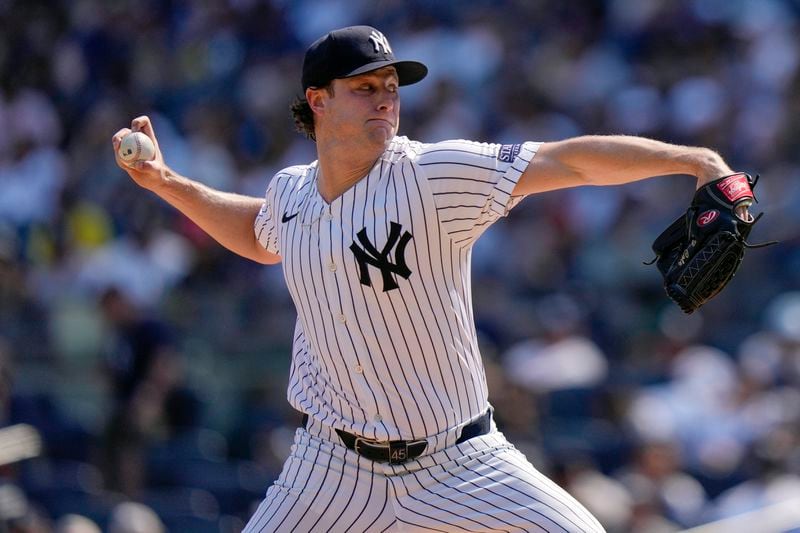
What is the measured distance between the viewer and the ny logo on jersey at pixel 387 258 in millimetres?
3871

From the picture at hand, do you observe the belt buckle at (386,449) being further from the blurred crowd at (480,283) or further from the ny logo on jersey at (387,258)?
the blurred crowd at (480,283)

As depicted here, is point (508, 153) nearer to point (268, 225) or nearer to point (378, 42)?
point (378, 42)

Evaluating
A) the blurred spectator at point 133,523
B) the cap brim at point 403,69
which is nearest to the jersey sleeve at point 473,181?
the cap brim at point 403,69

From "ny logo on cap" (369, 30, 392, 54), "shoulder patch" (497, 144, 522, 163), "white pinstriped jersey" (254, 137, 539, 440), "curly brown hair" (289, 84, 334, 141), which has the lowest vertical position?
"white pinstriped jersey" (254, 137, 539, 440)

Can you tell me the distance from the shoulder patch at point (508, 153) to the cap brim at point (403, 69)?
1.34ft

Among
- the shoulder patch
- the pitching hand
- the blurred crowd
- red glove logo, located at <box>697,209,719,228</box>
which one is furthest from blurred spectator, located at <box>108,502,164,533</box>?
red glove logo, located at <box>697,209,719,228</box>

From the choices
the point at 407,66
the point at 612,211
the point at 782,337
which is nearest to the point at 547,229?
the point at 612,211

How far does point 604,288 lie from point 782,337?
57.5 inches

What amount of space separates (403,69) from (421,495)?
1.25m

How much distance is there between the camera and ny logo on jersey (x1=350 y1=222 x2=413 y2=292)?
152 inches

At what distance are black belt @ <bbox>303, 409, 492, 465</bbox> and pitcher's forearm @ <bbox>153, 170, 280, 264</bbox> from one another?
0.82 m

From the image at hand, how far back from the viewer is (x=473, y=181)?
3.84 metres

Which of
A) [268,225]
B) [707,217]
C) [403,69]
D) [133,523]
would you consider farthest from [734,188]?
[133,523]

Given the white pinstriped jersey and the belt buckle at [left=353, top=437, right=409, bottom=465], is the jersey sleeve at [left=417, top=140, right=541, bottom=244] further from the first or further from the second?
the belt buckle at [left=353, top=437, right=409, bottom=465]
